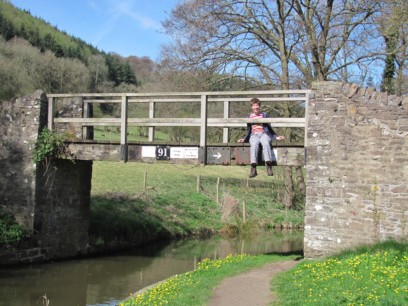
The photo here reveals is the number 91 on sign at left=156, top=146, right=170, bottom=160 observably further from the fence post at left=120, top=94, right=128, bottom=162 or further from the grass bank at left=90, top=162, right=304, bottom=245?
the grass bank at left=90, top=162, right=304, bottom=245

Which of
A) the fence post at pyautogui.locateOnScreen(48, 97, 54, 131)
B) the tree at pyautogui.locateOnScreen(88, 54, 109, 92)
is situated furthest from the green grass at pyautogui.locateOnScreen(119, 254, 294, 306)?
the tree at pyautogui.locateOnScreen(88, 54, 109, 92)

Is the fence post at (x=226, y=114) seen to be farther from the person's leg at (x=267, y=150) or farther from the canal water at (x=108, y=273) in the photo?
the canal water at (x=108, y=273)

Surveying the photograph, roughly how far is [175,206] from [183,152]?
Result: 33.0 ft

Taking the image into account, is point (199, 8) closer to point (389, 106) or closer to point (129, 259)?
point (129, 259)

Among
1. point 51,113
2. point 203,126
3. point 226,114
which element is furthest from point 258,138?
point 51,113

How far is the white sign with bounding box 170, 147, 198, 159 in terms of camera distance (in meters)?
12.9

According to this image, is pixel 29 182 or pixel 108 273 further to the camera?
pixel 29 182

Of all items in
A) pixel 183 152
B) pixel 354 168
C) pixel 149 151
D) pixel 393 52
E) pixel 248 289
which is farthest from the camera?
pixel 393 52

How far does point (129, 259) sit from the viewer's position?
1612cm

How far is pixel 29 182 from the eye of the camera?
1439cm

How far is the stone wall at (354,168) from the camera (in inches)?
420

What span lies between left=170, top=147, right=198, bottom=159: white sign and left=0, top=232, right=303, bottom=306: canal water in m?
3.27

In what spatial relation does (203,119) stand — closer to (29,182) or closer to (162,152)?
(162,152)

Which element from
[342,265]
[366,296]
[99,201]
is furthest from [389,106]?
[99,201]
